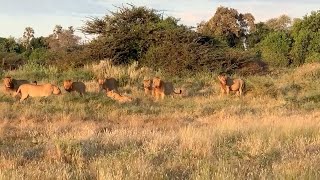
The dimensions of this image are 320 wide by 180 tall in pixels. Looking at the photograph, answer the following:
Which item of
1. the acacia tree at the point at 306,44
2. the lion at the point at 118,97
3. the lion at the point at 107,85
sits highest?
the acacia tree at the point at 306,44

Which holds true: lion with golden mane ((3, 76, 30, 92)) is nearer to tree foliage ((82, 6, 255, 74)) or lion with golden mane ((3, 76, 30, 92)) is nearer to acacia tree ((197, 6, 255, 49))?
tree foliage ((82, 6, 255, 74))

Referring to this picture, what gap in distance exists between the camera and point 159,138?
813cm

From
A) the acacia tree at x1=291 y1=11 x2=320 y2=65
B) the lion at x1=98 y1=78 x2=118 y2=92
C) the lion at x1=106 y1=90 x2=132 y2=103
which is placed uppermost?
the acacia tree at x1=291 y1=11 x2=320 y2=65

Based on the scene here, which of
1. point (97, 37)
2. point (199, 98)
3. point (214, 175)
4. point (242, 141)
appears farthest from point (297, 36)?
point (214, 175)

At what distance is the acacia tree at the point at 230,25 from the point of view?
45763 millimetres

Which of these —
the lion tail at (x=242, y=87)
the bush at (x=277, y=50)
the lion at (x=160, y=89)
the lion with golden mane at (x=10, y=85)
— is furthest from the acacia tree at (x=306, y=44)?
the lion with golden mane at (x=10, y=85)

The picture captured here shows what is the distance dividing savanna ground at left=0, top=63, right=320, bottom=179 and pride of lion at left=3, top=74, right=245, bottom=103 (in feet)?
1.16

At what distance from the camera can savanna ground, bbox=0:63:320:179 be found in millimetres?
5770

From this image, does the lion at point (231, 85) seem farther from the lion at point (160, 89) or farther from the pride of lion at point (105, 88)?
the lion at point (160, 89)

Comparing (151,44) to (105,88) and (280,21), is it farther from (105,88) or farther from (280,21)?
(280,21)

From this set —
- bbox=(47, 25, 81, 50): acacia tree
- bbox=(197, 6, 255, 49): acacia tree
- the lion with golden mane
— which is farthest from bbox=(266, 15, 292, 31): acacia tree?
the lion with golden mane

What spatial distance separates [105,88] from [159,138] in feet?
29.4

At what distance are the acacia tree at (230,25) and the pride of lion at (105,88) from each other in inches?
1068

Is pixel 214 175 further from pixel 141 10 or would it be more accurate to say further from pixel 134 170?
pixel 141 10
